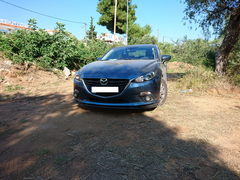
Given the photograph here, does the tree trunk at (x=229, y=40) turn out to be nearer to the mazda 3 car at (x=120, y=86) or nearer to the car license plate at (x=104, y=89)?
the mazda 3 car at (x=120, y=86)

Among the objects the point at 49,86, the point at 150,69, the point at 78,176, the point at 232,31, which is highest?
the point at 232,31

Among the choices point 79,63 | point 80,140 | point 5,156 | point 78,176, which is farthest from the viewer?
point 79,63

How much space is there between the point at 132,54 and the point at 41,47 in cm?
478

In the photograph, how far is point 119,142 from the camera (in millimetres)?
2215

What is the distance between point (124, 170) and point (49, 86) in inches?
215

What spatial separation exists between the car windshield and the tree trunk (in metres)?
3.21

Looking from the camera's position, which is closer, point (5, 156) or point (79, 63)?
point (5, 156)

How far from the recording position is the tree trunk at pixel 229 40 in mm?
5645

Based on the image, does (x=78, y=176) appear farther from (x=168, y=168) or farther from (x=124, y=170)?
(x=168, y=168)

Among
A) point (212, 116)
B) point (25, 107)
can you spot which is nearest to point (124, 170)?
point (212, 116)

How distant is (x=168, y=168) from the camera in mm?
1689

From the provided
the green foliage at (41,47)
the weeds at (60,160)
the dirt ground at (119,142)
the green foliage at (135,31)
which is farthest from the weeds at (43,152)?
the green foliage at (135,31)

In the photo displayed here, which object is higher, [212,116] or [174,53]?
[174,53]

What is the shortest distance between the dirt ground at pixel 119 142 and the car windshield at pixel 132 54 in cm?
137
